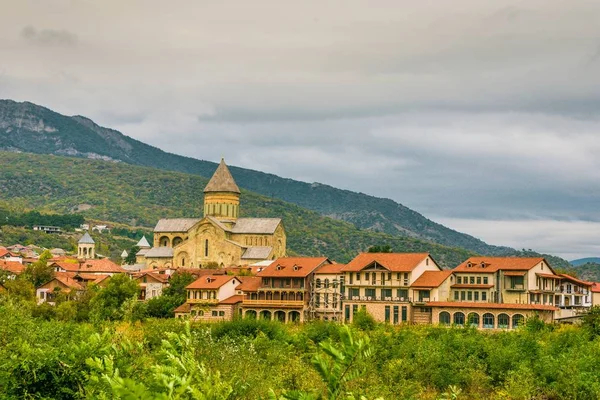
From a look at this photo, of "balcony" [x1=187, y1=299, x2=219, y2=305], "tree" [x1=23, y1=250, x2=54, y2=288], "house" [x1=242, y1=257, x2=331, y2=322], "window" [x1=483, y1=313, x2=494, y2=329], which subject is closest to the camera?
"window" [x1=483, y1=313, x2=494, y2=329]

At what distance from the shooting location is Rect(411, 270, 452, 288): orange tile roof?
Result: 81938 mm

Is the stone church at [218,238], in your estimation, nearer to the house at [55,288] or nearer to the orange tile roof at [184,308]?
the house at [55,288]

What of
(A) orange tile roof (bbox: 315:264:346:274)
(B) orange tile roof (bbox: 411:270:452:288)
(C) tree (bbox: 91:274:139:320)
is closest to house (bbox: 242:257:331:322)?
(A) orange tile roof (bbox: 315:264:346:274)

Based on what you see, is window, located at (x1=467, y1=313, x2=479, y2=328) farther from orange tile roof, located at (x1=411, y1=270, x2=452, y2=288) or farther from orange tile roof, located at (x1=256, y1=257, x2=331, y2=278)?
orange tile roof, located at (x1=256, y1=257, x2=331, y2=278)

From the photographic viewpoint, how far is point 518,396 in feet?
154

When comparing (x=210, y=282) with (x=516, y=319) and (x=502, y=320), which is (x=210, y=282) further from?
(x=516, y=319)

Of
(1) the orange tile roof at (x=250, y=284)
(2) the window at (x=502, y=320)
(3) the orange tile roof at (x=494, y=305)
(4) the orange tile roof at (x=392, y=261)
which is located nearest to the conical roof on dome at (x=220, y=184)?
(1) the orange tile roof at (x=250, y=284)

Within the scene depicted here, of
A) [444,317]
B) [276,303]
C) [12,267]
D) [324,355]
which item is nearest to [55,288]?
[12,267]

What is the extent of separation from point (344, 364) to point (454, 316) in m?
71.0

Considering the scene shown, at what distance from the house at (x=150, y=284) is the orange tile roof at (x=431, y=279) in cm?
3162

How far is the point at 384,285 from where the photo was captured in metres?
84.0

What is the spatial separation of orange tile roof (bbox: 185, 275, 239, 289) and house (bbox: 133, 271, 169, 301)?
9.33 meters

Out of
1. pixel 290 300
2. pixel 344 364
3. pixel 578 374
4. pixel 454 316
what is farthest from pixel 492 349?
pixel 344 364

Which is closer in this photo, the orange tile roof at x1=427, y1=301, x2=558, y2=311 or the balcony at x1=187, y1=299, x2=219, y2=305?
the orange tile roof at x1=427, y1=301, x2=558, y2=311
